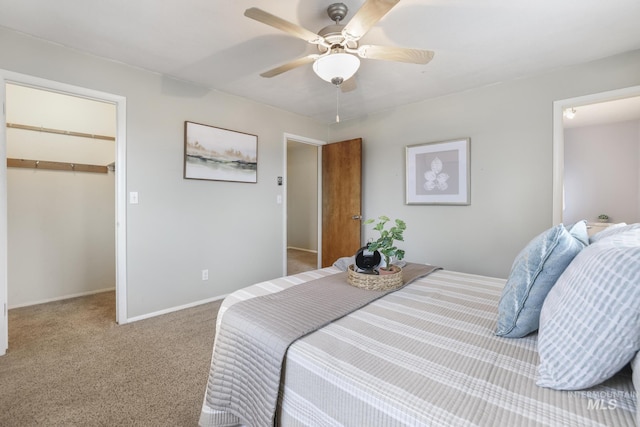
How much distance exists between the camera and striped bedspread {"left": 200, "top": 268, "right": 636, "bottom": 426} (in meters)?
0.67

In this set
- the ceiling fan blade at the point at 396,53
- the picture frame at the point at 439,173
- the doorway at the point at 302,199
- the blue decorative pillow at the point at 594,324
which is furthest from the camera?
the doorway at the point at 302,199

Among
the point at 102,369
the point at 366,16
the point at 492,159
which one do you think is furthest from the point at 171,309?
the point at 492,159

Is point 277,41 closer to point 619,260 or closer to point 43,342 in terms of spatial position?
point 619,260

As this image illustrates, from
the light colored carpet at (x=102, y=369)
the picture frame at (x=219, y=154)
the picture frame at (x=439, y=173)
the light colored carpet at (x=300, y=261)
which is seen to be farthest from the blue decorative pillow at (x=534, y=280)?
the light colored carpet at (x=300, y=261)

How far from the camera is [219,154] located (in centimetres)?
315

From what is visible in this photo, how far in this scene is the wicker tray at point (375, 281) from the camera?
5.08 ft

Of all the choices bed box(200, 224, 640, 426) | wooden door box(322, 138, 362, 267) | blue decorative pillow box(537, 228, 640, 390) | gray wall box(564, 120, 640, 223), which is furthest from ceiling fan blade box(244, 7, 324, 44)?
gray wall box(564, 120, 640, 223)

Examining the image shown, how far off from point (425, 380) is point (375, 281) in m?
0.76

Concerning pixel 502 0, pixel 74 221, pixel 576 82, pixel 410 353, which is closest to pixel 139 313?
pixel 74 221

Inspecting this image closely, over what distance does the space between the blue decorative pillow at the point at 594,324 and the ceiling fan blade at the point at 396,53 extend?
1.45 meters

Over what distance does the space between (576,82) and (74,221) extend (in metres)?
5.33

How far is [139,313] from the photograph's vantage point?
8.65 ft

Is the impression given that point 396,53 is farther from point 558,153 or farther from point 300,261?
point 300,261

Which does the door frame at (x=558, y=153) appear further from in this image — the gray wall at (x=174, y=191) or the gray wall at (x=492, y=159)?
the gray wall at (x=174, y=191)
